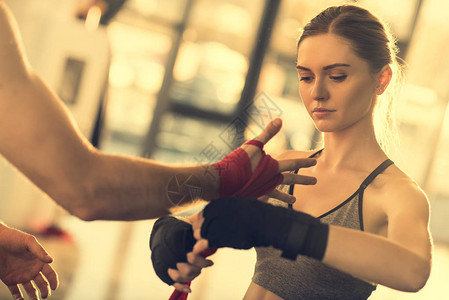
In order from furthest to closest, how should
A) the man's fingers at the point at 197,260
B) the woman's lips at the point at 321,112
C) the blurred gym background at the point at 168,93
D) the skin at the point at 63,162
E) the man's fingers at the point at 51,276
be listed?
1. the blurred gym background at the point at 168,93
2. the man's fingers at the point at 51,276
3. the woman's lips at the point at 321,112
4. the man's fingers at the point at 197,260
5. the skin at the point at 63,162

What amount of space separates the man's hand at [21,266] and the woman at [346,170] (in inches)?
11.4

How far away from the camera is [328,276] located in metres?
0.68

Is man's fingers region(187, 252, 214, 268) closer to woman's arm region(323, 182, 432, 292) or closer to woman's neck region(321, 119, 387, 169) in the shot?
woman's arm region(323, 182, 432, 292)

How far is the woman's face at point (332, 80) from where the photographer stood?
0.63 m

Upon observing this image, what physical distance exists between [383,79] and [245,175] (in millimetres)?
303

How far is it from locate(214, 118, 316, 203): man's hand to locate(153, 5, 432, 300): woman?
0.06 metres

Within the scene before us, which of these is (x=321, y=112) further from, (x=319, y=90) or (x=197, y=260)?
(x=197, y=260)

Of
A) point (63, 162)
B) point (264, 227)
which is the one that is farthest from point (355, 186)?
point (63, 162)

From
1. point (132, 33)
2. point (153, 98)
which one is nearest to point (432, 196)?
point (153, 98)

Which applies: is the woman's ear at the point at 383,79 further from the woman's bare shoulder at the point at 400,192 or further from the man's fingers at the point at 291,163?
the man's fingers at the point at 291,163

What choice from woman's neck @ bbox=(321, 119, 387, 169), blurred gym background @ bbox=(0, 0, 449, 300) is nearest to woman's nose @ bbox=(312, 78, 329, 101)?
woman's neck @ bbox=(321, 119, 387, 169)

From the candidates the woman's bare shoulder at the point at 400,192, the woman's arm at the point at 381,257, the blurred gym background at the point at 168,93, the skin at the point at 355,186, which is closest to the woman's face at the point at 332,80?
the skin at the point at 355,186

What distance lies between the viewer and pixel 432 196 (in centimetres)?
431

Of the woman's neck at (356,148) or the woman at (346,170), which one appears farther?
the woman's neck at (356,148)
